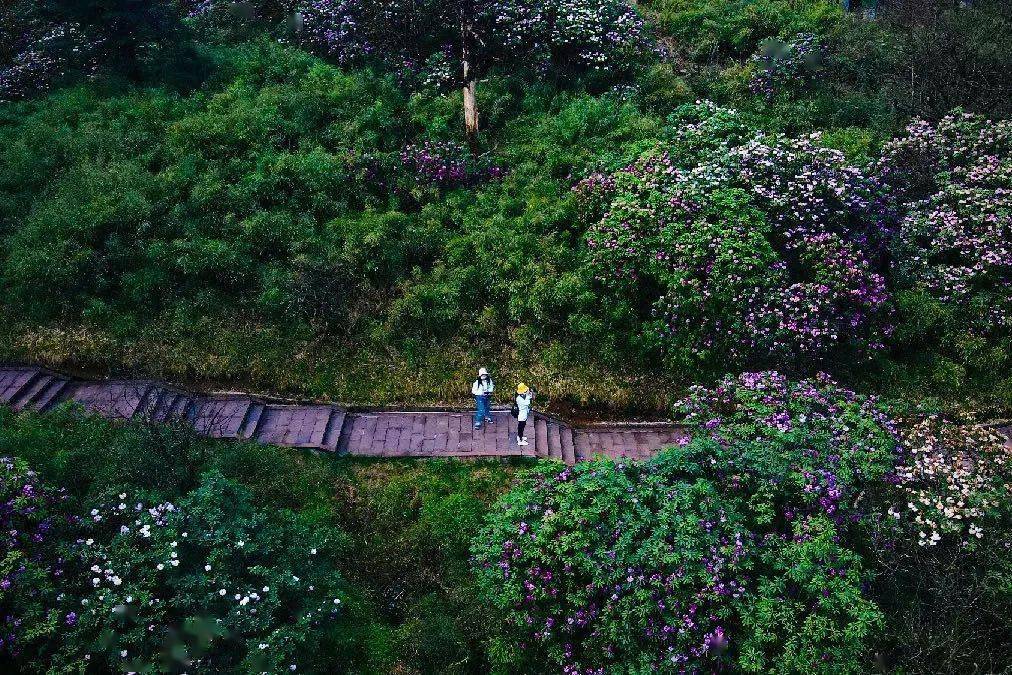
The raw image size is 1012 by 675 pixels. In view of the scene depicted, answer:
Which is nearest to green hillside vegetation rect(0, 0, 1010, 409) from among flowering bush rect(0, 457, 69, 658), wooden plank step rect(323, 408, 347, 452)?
wooden plank step rect(323, 408, 347, 452)

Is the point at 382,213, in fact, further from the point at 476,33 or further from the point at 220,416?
the point at 476,33

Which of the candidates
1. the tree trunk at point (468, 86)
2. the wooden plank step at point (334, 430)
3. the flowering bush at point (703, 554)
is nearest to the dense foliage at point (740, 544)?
the flowering bush at point (703, 554)

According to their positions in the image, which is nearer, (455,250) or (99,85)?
(455,250)

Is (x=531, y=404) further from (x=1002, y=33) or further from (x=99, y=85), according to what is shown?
(x=1002, y=33)

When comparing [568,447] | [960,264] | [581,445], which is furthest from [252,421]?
[960,264]

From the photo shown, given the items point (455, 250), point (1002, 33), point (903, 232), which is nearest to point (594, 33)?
point (455, 250)

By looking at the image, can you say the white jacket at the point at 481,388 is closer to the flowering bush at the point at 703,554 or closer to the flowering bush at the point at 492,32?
the flowering bush at the point at 703,554
